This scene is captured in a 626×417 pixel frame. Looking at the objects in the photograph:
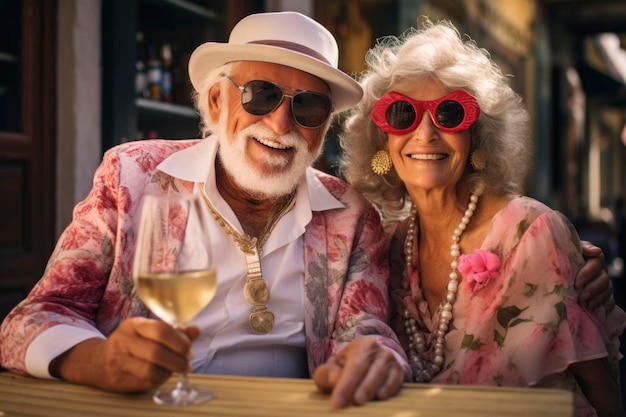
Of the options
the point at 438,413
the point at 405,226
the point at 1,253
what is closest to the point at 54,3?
the point at 1,253

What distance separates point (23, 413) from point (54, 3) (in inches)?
110

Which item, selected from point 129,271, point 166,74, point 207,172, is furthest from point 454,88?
point 166,74

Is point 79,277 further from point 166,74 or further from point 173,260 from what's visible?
point 166,74

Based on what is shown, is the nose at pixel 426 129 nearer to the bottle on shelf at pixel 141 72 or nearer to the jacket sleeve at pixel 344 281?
the jacket sleeve at pixel 344 281

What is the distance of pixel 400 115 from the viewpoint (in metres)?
2.48

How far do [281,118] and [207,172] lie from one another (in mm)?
306

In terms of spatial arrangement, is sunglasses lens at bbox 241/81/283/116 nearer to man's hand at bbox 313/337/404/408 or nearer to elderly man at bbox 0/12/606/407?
elderly man at bbox 0/12/606/407

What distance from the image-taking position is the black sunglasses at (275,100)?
226 cm

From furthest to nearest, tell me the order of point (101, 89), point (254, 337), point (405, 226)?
point (101, 89) → point (405, 226) → point (254, 337)

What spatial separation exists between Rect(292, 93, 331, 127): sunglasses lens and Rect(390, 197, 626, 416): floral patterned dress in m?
0.65

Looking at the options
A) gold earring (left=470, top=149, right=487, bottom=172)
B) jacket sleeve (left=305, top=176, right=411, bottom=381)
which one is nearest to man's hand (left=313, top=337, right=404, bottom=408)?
jacket sleeve (left=305, top=176, right=411, bottom=381)

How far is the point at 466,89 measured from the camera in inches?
97.3

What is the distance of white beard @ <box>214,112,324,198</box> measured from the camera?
2.30 meters

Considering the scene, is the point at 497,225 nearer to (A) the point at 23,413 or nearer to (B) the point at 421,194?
(B) the point at 421,194
